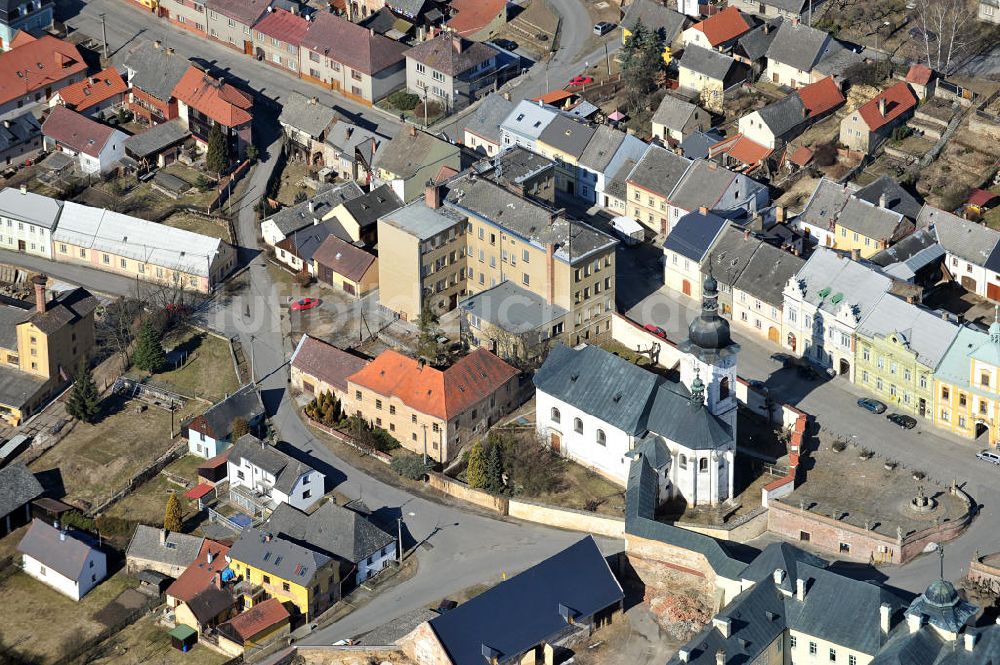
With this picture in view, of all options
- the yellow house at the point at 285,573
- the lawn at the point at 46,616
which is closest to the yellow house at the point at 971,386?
the yellow house at the point at 285,573

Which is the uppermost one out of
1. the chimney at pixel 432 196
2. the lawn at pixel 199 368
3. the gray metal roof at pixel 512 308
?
the chimney at pixel 432 196

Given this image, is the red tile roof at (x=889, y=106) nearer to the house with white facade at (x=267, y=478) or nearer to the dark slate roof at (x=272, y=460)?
the house with white facade at (x=267, y=478)

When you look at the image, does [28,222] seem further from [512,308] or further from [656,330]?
[656,330]

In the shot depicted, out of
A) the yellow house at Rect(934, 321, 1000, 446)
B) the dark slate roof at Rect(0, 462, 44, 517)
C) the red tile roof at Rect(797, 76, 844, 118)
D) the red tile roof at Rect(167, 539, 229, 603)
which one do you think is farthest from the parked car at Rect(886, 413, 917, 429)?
the dark slate roof at Rect(0, 462, 44, 517)

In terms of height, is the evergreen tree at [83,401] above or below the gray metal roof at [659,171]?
below

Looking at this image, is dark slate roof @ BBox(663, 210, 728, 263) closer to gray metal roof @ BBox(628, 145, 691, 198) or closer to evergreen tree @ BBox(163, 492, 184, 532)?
gray metal roof @ BBox(628, 145, 691, 198)

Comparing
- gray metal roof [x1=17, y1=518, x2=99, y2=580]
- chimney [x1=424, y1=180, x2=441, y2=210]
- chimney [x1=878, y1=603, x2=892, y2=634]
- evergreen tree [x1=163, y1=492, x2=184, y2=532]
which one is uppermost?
chimney [x1=424, y1=180, x2=441, y2=210]
